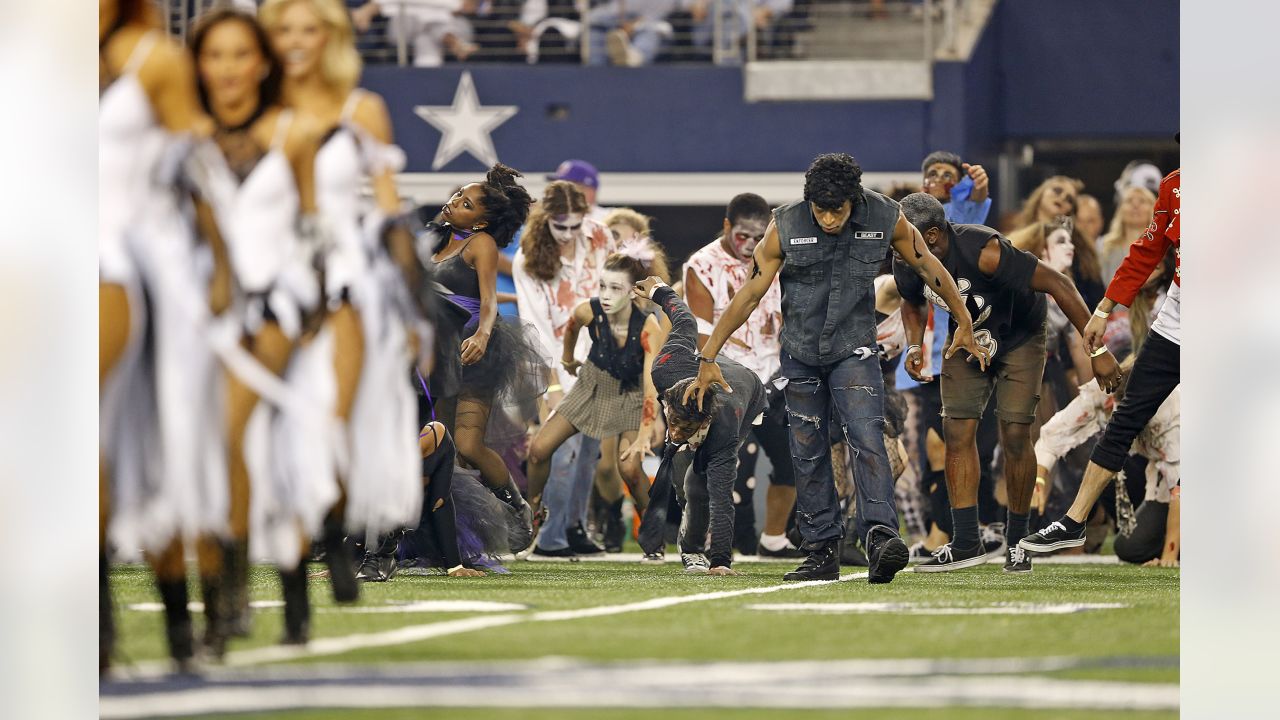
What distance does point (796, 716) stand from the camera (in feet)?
14.7

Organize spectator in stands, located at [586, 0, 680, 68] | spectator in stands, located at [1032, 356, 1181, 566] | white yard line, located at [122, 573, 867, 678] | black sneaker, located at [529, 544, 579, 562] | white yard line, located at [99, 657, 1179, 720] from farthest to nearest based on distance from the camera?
spectator in stands, located at [586, 0, 680, 68], black sneaker, located at [529, 544, 579, 562], spectator in stands, located at [1032, 356, 1181, 566], white yard line, located at [122, 573, 867, 678], white yard line, located at [99, 657, 1179, 720]

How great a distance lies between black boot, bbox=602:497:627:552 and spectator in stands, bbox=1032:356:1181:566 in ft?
7.17

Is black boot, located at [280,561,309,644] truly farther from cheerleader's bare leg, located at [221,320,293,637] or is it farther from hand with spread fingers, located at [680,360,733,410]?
hand with spread fingers, located at [680,360,733,410]

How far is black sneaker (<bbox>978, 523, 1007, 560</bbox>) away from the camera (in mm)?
9562

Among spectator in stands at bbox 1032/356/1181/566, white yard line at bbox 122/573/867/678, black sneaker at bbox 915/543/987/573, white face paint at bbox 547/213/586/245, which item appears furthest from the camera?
white face paint at bbox 547/213/586/245

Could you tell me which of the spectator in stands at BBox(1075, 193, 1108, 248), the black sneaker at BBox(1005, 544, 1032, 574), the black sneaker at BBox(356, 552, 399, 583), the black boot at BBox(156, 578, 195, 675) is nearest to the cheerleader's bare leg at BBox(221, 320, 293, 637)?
the black boot at BBox(156, 578, 195, 675)

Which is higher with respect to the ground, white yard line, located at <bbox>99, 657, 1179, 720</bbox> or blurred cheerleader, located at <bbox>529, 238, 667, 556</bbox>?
blurred cheerleader, located at <bbox>529, 238, 667, 556</bbox>

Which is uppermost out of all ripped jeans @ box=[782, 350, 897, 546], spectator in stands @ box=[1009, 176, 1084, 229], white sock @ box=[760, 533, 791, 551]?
spectator in stands @ box=[1009, 176, 1084, 229]

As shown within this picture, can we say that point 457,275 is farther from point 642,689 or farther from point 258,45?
point 642,689

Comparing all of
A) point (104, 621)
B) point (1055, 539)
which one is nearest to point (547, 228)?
point (1055, 539)

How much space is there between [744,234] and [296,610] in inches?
184

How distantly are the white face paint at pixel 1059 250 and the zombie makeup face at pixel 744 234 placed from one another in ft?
4.60

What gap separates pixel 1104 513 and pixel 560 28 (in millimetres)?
7798
